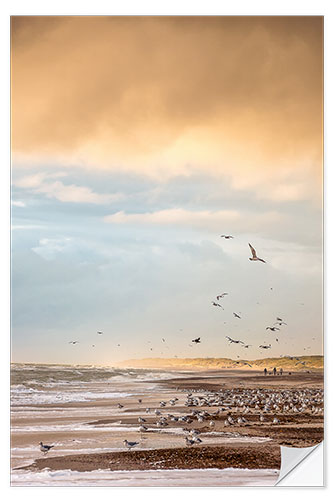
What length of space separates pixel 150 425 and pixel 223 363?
0.58 m

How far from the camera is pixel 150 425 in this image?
4.05m

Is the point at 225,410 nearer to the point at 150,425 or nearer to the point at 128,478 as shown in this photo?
the point at 150,425

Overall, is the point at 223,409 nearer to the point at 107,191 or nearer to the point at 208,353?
the point at 208,353

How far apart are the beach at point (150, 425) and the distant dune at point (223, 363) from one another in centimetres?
4

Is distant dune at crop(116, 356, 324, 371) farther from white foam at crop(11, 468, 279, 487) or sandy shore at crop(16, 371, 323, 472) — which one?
white foam at crop(11, 468, 279, 487)

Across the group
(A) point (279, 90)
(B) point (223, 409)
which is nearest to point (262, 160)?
(A) point (279, 90)

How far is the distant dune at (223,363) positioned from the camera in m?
4.09

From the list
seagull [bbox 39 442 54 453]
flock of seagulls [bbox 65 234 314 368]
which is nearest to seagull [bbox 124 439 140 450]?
seagull [bbox 39 442 54 453]

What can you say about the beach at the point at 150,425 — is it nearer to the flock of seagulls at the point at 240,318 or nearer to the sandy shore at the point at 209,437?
the sandy shore at the point at 209,437

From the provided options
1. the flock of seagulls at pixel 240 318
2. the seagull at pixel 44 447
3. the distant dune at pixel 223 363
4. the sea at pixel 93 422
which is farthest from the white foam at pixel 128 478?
the flock of seagulls at pixel 240 318

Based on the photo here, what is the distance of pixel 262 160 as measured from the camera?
4.20 metres

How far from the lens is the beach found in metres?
3.92

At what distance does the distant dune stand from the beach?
43mm
